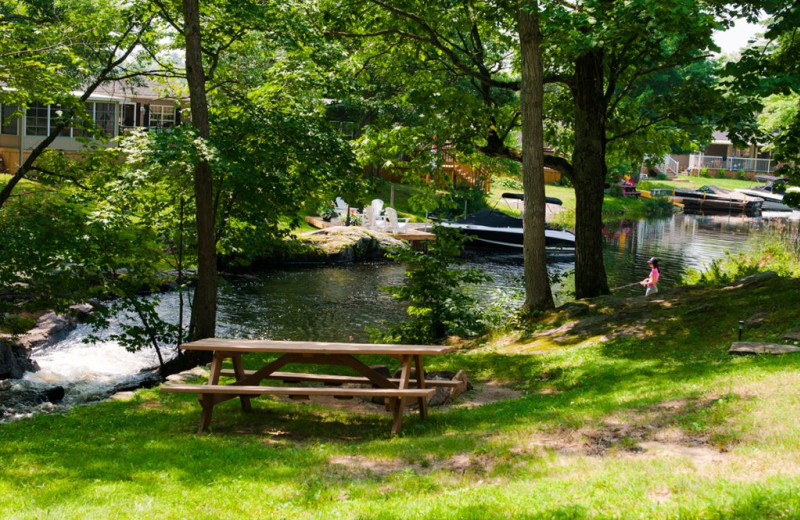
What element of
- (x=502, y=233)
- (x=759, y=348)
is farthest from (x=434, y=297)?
(x=502, y=233)

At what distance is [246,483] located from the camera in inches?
255

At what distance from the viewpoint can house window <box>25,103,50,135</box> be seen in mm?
40531

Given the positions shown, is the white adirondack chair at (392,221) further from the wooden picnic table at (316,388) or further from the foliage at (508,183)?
the wooden picnic table at (316,388)

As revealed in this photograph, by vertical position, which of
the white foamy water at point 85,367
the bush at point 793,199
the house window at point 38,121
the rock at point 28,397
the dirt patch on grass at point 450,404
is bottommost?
the white foamy water at point 85,367

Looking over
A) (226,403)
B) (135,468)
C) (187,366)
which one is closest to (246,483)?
(135,468)

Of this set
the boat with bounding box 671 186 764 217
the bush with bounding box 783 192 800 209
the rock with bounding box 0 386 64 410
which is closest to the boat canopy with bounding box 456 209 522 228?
the bush with bounding box 783 192 800 209

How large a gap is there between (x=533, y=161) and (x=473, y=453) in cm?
916

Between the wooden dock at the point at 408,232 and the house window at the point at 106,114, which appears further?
the house window at the point at 106,114

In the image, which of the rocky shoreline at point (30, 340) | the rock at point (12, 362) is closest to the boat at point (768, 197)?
the rocky shoreline at point (30, 340)

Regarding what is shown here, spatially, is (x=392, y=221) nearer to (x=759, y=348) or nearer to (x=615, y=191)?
(x=759, y=348)

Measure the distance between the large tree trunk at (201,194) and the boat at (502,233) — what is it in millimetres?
22699

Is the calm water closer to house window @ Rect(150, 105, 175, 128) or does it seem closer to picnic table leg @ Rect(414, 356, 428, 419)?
picnic table leg @ Rect(414, 356, 428, 419)

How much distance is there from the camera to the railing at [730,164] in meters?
84.2

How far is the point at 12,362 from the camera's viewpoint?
46.4ft
